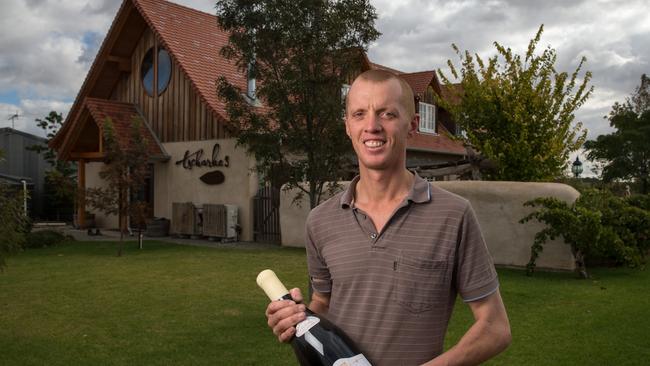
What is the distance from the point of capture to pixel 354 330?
2.08 metres

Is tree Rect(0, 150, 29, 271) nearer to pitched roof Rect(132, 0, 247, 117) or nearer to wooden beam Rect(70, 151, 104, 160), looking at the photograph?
Result: pitched roof Rect(132, 0, 247, 117)

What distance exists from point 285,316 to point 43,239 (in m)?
17.9

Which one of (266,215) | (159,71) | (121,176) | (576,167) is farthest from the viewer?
(576,167)

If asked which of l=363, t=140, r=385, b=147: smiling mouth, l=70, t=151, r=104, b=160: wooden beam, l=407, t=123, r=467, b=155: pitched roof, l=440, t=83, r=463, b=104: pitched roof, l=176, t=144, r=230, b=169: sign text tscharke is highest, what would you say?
l=440, t=83, r=463, b=104: pitched roof

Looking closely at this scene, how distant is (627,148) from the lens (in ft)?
106

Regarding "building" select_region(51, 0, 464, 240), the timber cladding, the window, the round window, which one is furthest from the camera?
the window

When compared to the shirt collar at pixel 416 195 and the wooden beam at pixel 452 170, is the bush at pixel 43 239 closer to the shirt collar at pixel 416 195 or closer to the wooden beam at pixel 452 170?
the wooden beam at pixel 452 170

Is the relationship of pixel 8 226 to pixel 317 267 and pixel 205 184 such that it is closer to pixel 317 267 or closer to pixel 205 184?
pixel 317 267

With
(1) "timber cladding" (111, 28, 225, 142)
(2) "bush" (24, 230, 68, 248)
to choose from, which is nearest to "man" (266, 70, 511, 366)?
(1) "timber cladding" (111, 28, 225, 142)

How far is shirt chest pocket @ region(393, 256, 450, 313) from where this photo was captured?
1.97 m

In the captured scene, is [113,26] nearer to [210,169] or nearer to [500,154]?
[210,169]

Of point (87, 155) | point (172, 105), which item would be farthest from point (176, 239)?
point (87, 155)

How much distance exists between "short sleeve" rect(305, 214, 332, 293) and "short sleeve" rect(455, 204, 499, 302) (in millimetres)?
526

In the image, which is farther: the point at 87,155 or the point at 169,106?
the point at 87,155
